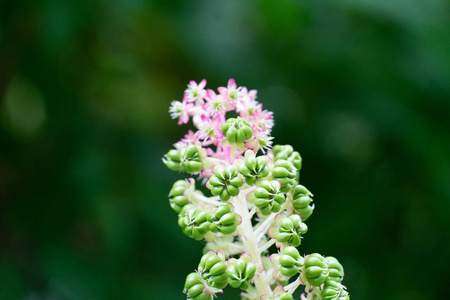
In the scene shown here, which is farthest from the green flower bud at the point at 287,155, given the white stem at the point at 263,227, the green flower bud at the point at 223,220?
the green flower bud at the point at 223,220

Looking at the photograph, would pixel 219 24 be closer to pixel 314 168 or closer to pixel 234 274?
pixel 314 168

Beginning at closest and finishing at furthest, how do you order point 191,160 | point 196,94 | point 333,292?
point 333,292, point 191,160, point 196,94

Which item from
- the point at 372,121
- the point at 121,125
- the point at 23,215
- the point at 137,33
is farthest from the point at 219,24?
the point at 23,215

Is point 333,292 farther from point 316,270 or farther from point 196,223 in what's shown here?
point 196,223

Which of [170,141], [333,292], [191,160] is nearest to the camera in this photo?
[333,292]

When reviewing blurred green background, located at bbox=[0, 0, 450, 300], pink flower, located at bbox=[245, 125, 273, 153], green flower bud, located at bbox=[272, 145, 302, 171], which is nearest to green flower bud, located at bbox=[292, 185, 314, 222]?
green flower bud, located at bbox=[272, 145, 302, 171]

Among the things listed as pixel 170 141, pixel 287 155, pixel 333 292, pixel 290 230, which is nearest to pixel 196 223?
pixel 290 230
